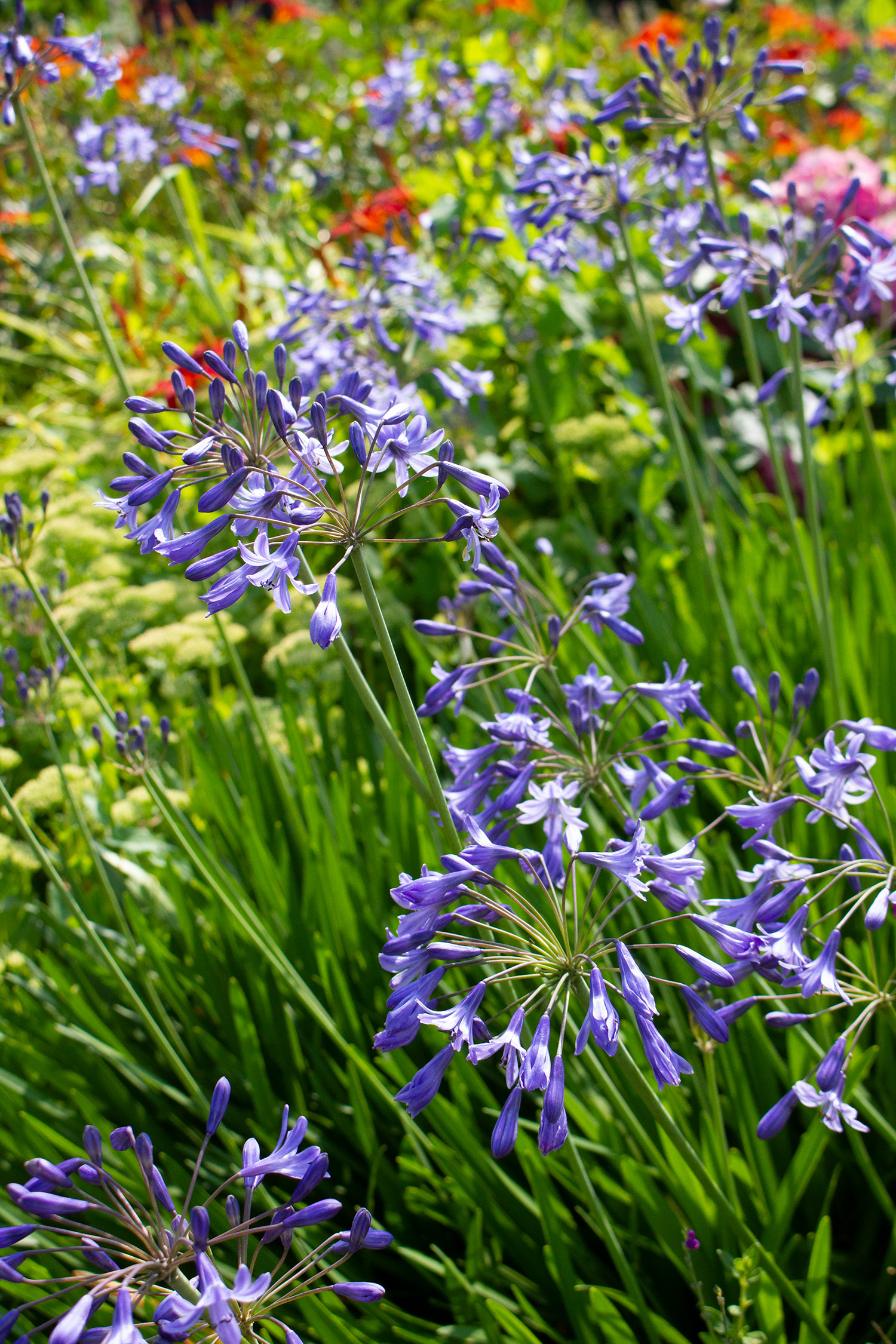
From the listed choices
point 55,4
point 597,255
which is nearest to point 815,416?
point 597,255

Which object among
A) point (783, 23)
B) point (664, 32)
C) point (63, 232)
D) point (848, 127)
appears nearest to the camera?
point (63, 232)

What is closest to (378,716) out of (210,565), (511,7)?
(210,565)

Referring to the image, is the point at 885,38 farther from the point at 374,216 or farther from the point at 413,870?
the point at 413,870

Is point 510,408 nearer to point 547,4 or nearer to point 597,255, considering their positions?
point 597,255

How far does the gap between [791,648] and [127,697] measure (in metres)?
2.12

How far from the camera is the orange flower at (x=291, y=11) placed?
7246mm

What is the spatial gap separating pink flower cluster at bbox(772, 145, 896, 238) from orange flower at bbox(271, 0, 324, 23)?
416cm

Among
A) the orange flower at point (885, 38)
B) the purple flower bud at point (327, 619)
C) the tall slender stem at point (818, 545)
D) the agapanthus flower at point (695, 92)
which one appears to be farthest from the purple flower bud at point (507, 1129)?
the orange flower at point (885, 38)

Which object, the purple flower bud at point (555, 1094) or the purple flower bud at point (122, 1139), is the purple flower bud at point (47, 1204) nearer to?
the purple flower bud at point (122, 1139)

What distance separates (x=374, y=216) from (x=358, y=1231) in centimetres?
467

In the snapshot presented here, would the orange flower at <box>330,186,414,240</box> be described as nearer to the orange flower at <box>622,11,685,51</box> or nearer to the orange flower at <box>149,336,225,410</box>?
the orange flower at <box>149,336,225,410</box>

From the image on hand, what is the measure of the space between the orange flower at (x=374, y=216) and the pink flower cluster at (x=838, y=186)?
6.11ft

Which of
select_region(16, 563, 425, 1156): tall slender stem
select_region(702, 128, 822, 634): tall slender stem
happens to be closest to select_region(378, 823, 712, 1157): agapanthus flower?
select_region(16, 563, 425, 1156): tall slender stem

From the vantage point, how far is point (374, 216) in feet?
15.4
